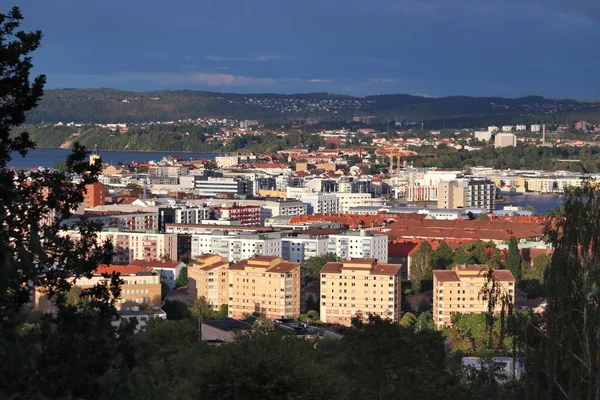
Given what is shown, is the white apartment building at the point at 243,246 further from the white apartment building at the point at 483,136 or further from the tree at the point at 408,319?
the white apartment building at the point at 483,136

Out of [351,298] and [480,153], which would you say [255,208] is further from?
[480,153]

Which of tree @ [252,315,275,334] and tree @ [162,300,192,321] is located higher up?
tree @ [252,315,275,334]

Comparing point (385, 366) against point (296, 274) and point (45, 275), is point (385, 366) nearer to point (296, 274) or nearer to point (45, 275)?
point (45, 275)

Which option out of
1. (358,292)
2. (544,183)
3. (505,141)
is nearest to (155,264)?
(358,292)

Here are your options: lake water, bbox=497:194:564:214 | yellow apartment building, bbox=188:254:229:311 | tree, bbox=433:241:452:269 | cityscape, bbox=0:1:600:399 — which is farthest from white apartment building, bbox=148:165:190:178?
yellow apartment building, bbox=188:254:229:311

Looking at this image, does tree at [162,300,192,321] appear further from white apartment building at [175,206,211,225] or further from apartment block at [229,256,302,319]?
white apartment building at [175,206,211,225]

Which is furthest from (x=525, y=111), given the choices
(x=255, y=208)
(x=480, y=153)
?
(x=255, y=208)

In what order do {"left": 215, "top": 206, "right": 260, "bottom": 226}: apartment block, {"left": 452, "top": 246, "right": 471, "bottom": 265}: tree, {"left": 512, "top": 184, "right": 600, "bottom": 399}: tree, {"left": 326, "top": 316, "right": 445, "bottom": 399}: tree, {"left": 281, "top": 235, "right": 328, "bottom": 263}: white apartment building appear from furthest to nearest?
{"left": 215, "top": 206, "right": 260, "bottom": 226}: apartment block, {"left": 281, "top": 235, "right": 328, "bottom": 263}: white apartment building, {"left": 452, "top": 246, "right": 471, "bottom": 265}: tree, {"left": 326, "top": 316, "right": 445, "bottom": 399}: tree, {"left": 512, "top": 184, "right": 600, "bottom": 399}: tree
